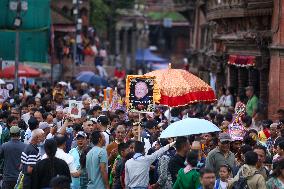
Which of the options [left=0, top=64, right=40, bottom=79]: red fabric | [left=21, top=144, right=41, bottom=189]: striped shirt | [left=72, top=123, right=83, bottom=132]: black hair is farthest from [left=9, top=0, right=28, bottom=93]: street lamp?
[left=21, top=144, right=41, bottom=189]: striped shirt

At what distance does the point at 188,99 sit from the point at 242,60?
1029 cm

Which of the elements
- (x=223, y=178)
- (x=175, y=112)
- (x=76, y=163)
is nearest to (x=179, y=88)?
(x=175, y=112)

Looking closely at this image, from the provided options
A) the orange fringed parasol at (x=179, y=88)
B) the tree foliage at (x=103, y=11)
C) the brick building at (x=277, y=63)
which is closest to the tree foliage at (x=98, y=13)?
the tree foliage at (x=103, y=11)

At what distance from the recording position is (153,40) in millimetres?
99625

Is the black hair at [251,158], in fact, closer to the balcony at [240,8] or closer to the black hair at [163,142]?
the black hair at [163,142]

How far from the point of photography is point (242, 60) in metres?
31.0

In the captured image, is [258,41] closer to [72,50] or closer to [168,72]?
[168,72]

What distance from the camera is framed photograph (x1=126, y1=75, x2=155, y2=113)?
1798 cm

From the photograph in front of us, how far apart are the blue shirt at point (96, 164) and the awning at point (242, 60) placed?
15.3 metres

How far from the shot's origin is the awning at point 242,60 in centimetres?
2994

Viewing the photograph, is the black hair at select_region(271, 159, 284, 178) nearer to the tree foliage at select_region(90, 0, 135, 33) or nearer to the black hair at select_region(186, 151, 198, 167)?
the black hair at select_region(186, 151, 198, 167)

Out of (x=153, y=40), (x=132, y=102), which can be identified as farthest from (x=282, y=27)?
(x=153, y=40)

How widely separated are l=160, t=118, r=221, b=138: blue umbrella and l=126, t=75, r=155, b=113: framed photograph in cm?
225

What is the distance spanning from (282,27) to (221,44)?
10.0 meters
